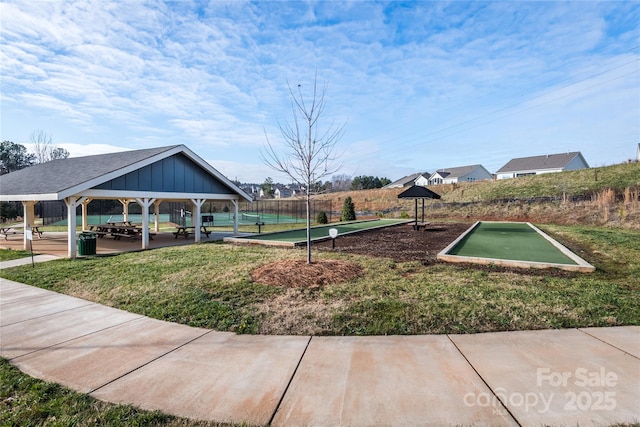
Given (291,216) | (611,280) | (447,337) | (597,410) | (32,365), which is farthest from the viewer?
(291,216)

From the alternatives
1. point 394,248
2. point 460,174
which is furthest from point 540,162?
point 394,248

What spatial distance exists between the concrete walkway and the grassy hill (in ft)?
66.8

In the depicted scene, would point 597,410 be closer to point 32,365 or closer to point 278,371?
point 278,371

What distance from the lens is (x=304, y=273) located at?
6801 mm

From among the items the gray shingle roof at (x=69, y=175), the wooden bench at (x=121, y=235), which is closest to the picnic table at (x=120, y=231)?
the wooden bench at (x=121, y=235)

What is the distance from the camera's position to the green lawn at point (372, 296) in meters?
4.43

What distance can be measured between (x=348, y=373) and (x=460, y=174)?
64861 mm

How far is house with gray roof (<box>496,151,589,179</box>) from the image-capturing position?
4894 centimetres

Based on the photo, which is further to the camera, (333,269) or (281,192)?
(281,192)

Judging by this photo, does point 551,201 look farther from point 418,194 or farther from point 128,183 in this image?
point 128,183

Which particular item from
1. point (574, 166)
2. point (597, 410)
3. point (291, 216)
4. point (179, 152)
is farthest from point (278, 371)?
point (574, 166)

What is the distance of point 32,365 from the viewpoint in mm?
3514

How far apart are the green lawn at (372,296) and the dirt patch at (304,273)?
0.74 feet

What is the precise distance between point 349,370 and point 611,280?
648cm
